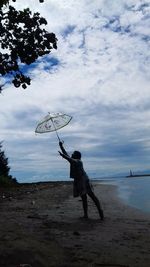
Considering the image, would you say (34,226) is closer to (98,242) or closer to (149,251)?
(98,242)

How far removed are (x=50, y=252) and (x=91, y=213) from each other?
978 centimetres

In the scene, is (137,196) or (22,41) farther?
(137,196)

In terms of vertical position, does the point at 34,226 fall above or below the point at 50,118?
below

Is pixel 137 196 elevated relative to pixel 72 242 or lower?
elevated

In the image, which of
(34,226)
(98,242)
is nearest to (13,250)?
(98,242)

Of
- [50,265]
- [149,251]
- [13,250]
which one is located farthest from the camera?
[149,251]

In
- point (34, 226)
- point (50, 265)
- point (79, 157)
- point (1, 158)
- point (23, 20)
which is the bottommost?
point (50, 265)

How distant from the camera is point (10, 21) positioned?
1267cm

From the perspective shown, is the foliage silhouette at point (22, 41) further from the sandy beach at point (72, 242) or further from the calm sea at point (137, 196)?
the calm sea at point (137, 196)

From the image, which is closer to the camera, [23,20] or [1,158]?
[23,20]

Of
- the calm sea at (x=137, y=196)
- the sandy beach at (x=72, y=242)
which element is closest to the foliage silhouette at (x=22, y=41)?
the sandy beach at (x=72, y=242)

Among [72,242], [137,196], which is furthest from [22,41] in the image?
[137,196]

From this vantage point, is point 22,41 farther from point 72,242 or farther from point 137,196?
point 137,196

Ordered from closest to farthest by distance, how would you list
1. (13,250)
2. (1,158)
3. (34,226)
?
(13,250) < (34,226) < (1,158)
